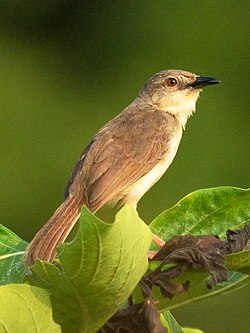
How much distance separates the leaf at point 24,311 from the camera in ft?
8.04

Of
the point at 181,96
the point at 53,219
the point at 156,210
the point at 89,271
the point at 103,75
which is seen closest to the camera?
the point at 89,271

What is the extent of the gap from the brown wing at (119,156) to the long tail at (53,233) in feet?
0.70

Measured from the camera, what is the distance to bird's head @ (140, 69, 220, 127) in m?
6.00

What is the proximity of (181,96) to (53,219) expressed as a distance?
202 centimetres

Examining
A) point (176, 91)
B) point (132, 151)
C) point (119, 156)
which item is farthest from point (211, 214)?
point (176, 91)

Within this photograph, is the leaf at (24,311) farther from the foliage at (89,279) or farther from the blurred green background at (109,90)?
the blurred green background at (109,90)

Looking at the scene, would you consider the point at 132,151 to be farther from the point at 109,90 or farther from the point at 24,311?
the point at 109,90

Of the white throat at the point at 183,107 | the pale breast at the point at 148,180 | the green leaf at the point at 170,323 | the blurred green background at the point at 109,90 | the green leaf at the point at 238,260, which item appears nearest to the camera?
the green leaf at the point at 238,260

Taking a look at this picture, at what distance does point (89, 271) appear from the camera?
249cm

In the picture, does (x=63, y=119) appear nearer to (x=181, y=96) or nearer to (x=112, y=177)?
(x=181, y=96)

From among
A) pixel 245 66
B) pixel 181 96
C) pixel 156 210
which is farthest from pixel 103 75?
pixel 181 96

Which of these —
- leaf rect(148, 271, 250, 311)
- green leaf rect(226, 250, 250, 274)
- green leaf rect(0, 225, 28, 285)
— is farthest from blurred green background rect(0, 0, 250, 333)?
green leaf rect(226, 250, 250, 274)

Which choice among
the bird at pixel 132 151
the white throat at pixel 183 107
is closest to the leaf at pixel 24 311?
the bird at pixel 132 151

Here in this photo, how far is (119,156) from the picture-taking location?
5.14 m
